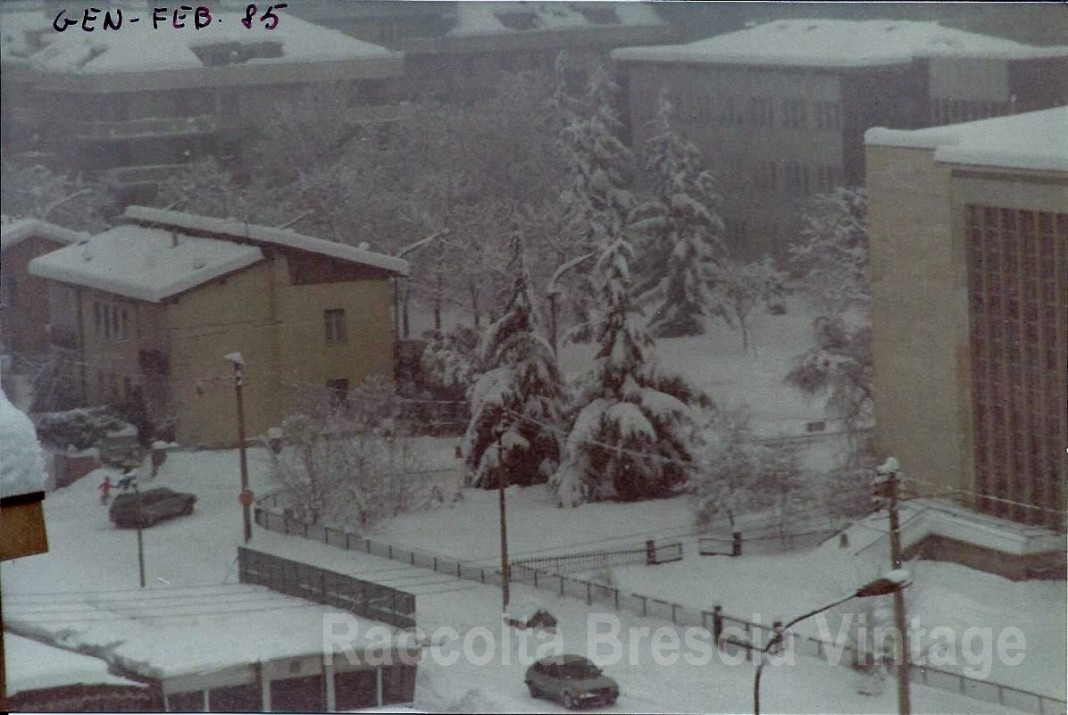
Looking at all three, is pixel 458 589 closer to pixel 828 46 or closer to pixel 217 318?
pixel 217 318

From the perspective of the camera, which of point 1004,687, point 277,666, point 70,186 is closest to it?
point 1004,687

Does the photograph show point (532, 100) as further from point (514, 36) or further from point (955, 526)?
point (955, 526)

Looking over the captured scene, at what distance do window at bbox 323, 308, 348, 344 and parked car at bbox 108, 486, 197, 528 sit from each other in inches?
22.4

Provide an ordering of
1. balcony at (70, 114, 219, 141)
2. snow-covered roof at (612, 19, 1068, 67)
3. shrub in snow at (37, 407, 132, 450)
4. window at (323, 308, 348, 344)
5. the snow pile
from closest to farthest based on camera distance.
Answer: the snow pile, snow-covered roof at (612, 19, 1068, 67), window at (323, 308, 348, 344), shrub in snow at (37, 407, 132, 450), balcony at (70, 114, 219, 141)

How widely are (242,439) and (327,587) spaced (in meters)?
0.46

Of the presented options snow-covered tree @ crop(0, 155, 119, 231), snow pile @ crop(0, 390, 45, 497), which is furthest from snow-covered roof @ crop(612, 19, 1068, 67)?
snow pile @ crop(0, 390, 45, 497)

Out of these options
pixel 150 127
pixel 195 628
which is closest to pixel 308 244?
pixel 150 127

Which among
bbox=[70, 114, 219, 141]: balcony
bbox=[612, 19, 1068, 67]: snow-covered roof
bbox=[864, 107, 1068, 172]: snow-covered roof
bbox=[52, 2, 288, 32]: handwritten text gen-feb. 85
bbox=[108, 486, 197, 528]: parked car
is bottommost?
bbox=[108, 486, 197, 528]: parked car

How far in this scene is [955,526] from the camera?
13.1ft

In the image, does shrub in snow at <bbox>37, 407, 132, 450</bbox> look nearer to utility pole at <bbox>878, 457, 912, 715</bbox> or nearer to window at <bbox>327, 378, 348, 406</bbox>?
window at <bbox>327, 378, 348, 406</bbox>

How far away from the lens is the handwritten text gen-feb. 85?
165 inches

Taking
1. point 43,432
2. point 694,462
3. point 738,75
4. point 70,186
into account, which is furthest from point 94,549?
point 738,75

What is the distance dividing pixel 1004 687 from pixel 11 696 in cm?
249

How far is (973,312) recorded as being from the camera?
4.10m
